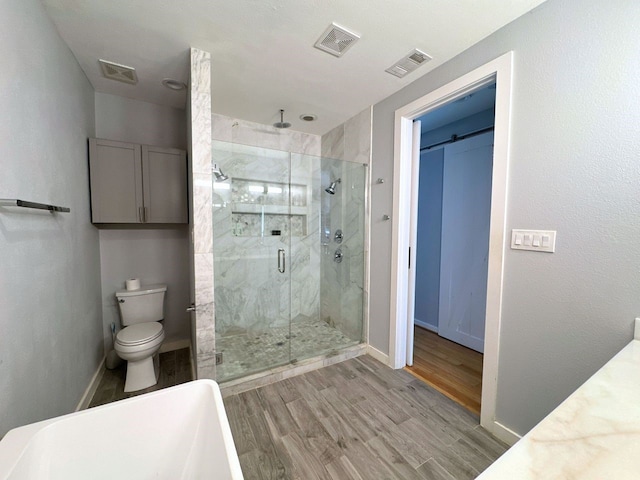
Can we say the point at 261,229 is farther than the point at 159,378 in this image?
Yes

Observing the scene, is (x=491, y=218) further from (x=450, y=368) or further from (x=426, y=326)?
(x=426, y=326)

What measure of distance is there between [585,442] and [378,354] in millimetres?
1994

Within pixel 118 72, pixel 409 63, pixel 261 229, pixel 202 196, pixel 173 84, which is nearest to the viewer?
pixel 202 196

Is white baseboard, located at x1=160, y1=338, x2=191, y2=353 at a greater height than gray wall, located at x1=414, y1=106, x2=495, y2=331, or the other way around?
gray wall, located at x1=414, y1=106, x2=495, y2=331

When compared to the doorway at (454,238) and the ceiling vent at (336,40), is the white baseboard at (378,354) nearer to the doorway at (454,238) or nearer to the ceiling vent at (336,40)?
the doorway at (454,238)

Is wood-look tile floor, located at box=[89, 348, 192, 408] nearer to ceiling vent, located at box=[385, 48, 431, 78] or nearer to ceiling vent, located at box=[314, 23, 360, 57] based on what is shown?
ceiling vent, located at box=[314, 23, 360, 57]

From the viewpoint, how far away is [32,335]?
119 centimetres

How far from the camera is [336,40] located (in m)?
1.60

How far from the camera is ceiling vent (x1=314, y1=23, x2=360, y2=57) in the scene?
1.52 metres

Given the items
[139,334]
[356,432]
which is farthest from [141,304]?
[356,432]

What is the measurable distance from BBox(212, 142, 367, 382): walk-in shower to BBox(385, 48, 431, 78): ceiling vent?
907 millimetres

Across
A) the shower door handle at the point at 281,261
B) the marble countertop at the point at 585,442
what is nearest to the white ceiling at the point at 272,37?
the shower door handle at the point at 281,261

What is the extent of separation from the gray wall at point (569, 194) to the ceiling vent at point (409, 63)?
0.31 meters

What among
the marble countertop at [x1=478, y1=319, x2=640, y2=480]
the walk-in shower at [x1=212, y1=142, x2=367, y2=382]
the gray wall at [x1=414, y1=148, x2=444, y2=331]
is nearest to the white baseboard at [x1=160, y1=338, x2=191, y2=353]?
the walk-in shower at [x1=212, y1=142, x2=367, y2=382]
